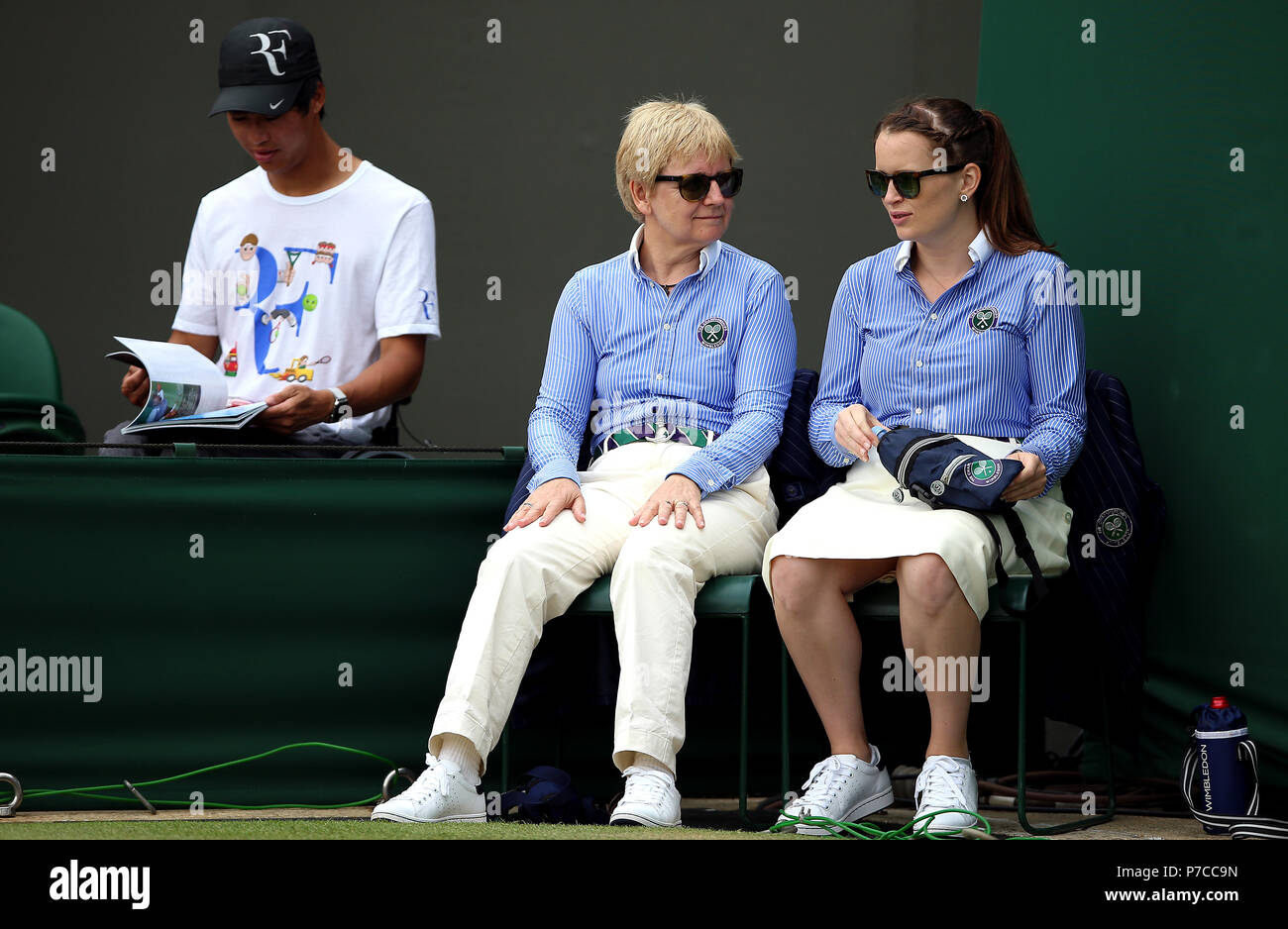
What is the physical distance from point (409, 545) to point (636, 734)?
79cm

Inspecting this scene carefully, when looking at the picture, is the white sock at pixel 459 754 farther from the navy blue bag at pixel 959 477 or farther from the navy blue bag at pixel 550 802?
the navy blue bag at pixel 959 477

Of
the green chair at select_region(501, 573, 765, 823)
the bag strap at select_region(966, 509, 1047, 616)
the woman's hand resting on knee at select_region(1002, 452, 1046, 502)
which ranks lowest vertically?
the green chair at select_region(501, 573, 765, 823)

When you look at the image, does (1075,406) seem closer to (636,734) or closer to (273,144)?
(636,734)

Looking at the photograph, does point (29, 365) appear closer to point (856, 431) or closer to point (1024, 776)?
point (856, 431)

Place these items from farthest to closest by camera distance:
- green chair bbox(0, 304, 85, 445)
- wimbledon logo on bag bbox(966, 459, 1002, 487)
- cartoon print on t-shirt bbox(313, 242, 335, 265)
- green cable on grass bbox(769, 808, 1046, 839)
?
cartoon print on t-shirt bbox(313, 242, 335, 265), green chair bbox(0, 304, 85, 445), wimbledon logo on bag bbox(966, 459, 1002, 487), green cable on grass bbox(769, 808, 1046, 839)

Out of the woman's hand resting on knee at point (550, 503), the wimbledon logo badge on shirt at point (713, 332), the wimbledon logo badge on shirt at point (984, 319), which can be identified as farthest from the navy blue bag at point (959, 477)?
the woman's hand resting on knee at point (550, 503)

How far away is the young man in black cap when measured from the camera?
140 inches

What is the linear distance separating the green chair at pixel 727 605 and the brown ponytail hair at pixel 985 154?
2.80 ft

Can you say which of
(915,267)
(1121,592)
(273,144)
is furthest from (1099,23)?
(273,144)

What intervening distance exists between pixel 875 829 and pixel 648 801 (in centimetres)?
39

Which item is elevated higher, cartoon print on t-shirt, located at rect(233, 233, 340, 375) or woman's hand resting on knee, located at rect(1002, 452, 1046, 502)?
cartoon print on t-shirt, located at rect(233, 233, 340, 375)

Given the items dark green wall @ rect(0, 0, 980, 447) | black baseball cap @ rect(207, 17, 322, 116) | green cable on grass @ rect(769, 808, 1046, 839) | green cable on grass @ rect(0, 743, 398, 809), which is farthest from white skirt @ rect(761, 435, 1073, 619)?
dark green wall @ rect(0, 0, 980, 447)

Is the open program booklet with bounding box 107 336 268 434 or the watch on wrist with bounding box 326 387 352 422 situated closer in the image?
the open program booklet with bounding box 107 336 268 434

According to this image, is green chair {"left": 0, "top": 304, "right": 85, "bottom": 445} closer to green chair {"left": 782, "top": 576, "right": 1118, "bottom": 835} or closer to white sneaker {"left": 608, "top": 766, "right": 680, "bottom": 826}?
white sneaker {"left": 608, "top": 766, "right": 680, "bottom": 826}
